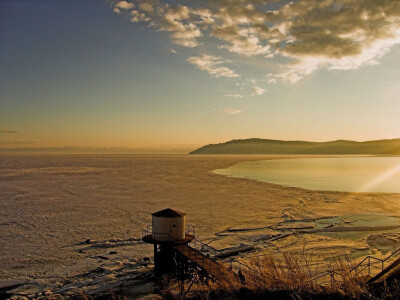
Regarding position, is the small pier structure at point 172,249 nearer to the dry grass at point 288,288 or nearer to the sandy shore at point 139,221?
the sandy shore at point 139,221

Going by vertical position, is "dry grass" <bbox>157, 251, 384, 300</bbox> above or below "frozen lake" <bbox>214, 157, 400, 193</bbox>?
above

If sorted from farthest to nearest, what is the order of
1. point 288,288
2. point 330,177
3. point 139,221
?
point 330,177 < point 139,221 < point 288,288

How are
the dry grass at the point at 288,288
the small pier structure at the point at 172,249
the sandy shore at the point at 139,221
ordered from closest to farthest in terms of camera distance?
the dry grass at the point at 288,288
the small pier structure at the point at 172,249
the sandy shore at the point at 139,221

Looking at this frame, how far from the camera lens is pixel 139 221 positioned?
793 inches

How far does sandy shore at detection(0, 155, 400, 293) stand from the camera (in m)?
14.1

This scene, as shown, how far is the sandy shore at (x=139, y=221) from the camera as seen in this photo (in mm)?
14133

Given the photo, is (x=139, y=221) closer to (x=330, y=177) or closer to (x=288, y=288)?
(x=288, y=288)

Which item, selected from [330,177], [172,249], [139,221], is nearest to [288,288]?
[172,249]

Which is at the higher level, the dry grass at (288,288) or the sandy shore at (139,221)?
the dry grass at (288,288)

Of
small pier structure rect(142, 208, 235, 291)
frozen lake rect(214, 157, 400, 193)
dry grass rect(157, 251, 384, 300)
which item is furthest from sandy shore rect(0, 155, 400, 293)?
frozen lake rect(214, 157, 400, 193)

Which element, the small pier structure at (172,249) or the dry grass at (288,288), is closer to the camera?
the dry grass at (288,288)

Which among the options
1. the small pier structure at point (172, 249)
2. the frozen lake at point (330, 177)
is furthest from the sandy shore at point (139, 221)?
the frozen lake at point (330, 177)

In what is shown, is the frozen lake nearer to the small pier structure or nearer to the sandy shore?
the sandy shore

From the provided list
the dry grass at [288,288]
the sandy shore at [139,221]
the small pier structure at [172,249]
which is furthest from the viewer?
the sandy shore at [139,221]
